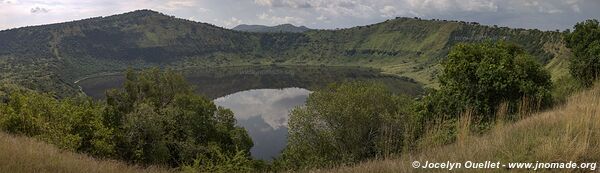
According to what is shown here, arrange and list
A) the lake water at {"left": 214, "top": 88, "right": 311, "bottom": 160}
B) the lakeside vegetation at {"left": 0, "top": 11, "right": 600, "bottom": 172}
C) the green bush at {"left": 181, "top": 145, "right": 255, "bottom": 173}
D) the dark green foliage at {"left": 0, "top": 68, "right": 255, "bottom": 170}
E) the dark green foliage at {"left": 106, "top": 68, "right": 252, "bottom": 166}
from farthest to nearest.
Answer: the lake water at {"left": 214, "top": 88, "right": 311, "bottom": 160} < the dark green foliage at {"left": 106, "top": 68, "right": 252, "bottom": 166} < the dark green foliage at {"left": 0, "top": 68, "right": 255, "bottom": 170} < the lakeside vegetation at {"left": 0, "top": 11, "right": 600, "bottom": 172} < the green bush at {"left": 181, "top": 145, "right": 255, "bottom": 173}

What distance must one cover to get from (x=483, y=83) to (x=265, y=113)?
319 feet

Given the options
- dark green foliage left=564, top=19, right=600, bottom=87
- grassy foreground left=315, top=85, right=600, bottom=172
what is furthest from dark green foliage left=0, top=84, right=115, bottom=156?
dark green foliage left=564, top=19, right=600, bottom=87

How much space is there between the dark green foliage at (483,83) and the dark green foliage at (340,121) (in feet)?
11.3

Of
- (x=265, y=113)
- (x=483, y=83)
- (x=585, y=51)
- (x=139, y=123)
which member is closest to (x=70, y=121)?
(x=139, y=123)


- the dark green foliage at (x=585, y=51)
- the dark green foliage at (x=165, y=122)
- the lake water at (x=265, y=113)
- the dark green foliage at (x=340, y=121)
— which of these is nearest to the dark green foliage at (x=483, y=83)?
the dark green foliage at (x=585, y=51)

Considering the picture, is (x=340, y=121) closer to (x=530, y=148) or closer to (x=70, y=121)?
(x=70, y=121)

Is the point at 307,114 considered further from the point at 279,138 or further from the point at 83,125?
the point at 279,138

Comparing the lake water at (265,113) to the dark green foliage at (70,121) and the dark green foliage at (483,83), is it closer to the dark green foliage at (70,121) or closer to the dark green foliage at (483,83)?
the dark green foliage at (70,121)

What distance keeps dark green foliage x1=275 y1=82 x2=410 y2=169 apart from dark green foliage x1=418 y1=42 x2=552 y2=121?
3458 millimetres

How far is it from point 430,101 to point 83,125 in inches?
874

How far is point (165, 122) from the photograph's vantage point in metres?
39.0

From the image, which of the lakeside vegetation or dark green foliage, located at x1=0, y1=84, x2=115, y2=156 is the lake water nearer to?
the lakeside vegetation

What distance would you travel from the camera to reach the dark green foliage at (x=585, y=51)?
2368 centimetres

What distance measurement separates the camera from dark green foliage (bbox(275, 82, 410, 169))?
1153 inches
